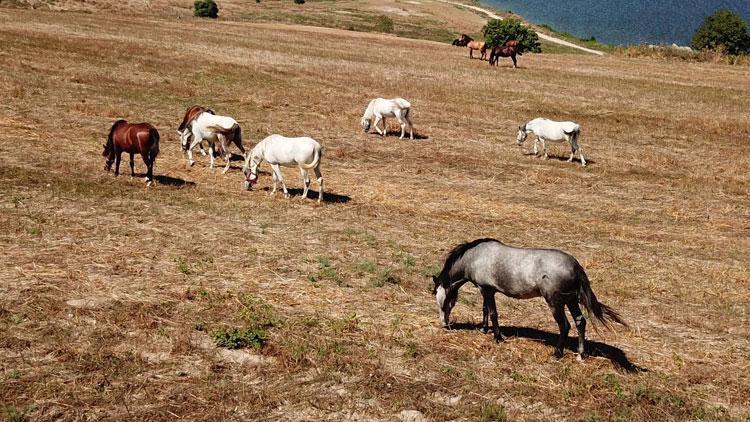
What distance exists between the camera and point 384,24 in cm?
9356

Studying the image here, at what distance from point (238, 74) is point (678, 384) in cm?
3116

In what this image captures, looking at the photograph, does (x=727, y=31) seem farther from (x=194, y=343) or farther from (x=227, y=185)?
(x=194, y=343)

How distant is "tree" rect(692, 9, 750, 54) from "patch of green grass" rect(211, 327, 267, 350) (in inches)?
3576

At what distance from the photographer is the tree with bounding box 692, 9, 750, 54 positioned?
84875 millimetres

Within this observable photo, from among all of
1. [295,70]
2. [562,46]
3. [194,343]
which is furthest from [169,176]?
[562,46]

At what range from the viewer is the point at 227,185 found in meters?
18.0

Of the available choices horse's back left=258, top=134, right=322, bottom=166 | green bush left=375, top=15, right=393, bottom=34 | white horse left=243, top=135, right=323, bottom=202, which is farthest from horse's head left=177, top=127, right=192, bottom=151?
green bush left=375, top=15, right=393, bottom=34

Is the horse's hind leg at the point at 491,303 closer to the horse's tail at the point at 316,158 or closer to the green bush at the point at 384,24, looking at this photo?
the horse's tail at the point at 316,158

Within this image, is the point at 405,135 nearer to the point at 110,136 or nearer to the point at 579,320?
the point at 110,136

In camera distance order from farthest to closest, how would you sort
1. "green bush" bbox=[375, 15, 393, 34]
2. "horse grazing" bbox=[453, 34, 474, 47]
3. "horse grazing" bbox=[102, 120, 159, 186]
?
"green bush" bbox=[375, 15, 393, 34] < "horse grazing" bbox=[453, 34, 474, 47] < "horse grazing" bbox=[102, 120, 159, 186]

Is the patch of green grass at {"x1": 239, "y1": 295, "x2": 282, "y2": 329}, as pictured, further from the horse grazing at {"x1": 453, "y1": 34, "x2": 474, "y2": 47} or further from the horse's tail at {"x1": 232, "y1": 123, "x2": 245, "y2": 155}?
the horse grazing at {"x1": 453, "y1": 34, "x2": 474, "y2": 47}

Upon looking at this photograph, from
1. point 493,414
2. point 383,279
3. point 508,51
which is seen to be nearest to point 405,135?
point 383,279

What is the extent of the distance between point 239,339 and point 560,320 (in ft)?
14.8

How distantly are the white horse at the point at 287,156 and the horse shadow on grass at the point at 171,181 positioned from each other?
1712 millimetres
